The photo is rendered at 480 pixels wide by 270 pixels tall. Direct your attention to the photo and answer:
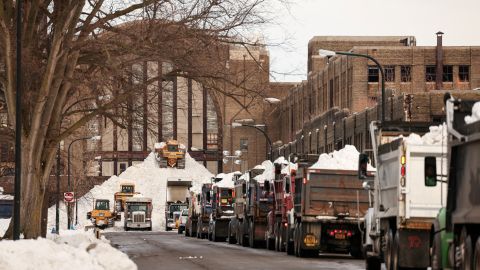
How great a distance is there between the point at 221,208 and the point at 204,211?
7.86 meters

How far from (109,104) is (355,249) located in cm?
941

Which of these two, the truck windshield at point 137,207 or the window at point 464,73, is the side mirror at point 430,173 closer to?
the window at point 464,73

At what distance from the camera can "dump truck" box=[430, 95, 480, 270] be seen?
16.3m

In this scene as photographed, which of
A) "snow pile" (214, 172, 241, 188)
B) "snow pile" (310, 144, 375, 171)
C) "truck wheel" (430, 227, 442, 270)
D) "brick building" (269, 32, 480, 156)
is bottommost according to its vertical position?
"truck wheel" (430, 227, 442, 270)

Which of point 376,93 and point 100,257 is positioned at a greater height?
point 376,93

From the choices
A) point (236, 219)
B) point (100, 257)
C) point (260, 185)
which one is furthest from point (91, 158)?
point (100, 257)

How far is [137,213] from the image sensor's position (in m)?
110

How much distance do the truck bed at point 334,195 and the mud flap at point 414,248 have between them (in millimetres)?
13430

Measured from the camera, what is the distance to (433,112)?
73.6 meters

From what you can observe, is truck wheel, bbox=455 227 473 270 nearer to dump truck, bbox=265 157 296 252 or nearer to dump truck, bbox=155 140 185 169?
dump truck, bbox=265 157 296 252

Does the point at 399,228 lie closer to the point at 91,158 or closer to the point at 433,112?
the point at 433,112

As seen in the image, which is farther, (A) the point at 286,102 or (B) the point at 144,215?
(A) the point at 286,102

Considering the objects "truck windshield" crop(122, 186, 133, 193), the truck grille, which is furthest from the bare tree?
"truck windshield" crop(122, 186, 133, 193)

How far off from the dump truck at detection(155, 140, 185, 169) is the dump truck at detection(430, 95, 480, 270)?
465ft
